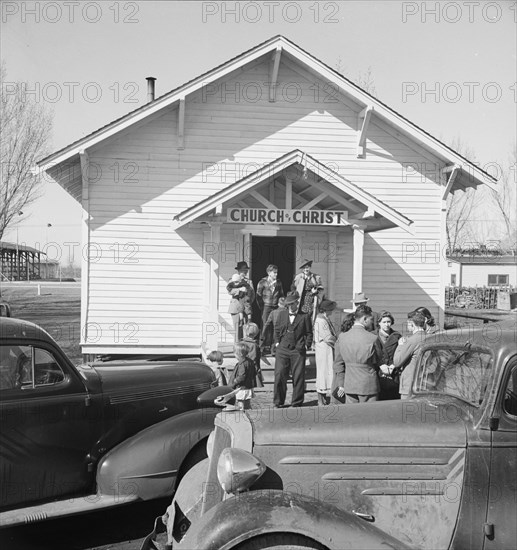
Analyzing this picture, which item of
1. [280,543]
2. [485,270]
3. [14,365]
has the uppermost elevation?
[485,270]

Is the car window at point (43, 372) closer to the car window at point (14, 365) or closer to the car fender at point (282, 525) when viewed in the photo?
the car window at point (14, 365)

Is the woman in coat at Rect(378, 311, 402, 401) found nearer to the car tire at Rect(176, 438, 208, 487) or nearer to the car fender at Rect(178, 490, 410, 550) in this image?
the car tire at Rect(176, 438, 208, 487)

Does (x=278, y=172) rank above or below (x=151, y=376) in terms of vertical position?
above

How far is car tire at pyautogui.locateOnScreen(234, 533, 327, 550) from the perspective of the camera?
3.20 metres

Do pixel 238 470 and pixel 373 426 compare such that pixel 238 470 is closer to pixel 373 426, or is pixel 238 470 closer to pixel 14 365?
pixel 373 426

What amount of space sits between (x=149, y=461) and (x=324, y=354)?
4.24m

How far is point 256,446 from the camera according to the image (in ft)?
12.0

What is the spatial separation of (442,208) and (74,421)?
11255 mm

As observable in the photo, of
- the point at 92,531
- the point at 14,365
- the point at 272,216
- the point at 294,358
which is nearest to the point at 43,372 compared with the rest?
the point at 14,365

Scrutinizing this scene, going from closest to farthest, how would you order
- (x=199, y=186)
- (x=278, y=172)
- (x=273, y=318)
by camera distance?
(x=273, y=318) → (x=278, y=172) → (x=199, y=186)

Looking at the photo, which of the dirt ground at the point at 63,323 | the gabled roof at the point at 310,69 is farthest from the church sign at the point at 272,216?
the dirt ground at the point at 63,323

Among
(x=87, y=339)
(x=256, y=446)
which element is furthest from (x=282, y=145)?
(x=256, y=446)

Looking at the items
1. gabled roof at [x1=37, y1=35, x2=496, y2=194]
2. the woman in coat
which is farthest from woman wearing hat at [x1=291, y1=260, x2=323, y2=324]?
gabled roof at [x1=37, y1=35, x2=496, y2=194]

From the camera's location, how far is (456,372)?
13.2 ft
